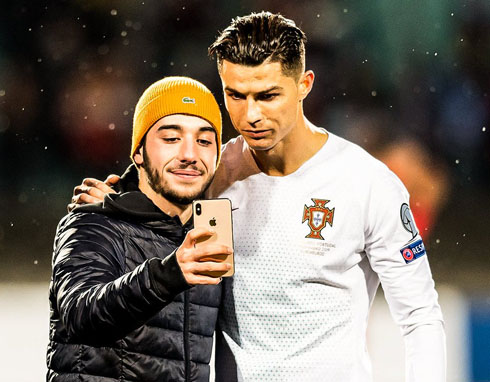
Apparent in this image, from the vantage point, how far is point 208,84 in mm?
8711

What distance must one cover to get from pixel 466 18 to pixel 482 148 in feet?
4.84

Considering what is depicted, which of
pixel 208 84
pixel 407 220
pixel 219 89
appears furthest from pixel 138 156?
pixel 219 89

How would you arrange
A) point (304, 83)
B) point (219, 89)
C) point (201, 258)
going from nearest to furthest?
point (201, 258)
point (304, 83)
point (219, 89)

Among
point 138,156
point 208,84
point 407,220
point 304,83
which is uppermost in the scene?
point 208,84

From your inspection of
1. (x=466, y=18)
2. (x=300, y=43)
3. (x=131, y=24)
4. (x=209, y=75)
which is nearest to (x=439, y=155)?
(x=466, y=18)

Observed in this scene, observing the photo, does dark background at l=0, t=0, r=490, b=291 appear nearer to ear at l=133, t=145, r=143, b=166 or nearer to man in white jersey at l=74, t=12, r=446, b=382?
man in white jersey at l=74, t=12, r=446, b=382

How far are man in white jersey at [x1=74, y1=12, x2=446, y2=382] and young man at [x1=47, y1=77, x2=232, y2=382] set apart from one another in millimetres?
155

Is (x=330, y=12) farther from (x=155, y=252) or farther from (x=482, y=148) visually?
(x=155, y=252)

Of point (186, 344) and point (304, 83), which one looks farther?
point (304, 83)

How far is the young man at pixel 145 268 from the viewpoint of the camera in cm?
220

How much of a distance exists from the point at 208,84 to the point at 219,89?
0.56 feet

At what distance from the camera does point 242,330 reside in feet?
9.84

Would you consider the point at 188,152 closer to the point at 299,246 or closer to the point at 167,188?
the point at 167,188

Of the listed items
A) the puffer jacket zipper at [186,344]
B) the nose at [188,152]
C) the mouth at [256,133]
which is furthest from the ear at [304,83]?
the puffer jacket zipper at [186,344]
